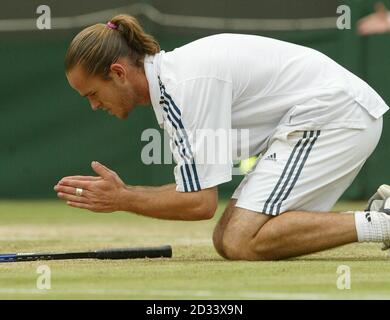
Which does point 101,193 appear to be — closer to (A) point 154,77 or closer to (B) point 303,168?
(A) point 154,77

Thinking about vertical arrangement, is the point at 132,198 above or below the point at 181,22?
below

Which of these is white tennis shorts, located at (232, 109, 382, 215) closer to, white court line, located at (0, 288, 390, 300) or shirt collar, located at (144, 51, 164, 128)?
shirt collar, located at (144, 51, 164, 128)

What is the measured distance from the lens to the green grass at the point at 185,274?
464 centimetres

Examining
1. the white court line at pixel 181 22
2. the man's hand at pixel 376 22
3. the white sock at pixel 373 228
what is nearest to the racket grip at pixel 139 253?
the white sock at pixel 373 228

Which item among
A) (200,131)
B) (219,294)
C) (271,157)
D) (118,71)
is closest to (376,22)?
(271,157)

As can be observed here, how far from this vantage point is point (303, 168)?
5.83 m

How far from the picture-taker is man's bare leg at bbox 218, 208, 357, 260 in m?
5.70

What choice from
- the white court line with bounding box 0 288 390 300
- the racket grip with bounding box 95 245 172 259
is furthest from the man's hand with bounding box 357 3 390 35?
the white court line with bounding box 0 288 390 300

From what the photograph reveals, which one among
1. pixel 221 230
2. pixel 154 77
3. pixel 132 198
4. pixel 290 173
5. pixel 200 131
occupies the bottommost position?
pixel 221 230

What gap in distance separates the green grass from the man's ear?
99 cm

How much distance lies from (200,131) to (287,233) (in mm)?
725

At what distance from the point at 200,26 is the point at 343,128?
695cm

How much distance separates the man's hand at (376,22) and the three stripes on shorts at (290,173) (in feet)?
19.7

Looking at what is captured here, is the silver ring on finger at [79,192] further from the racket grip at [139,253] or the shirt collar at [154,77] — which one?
the racket grip at [139,253]
